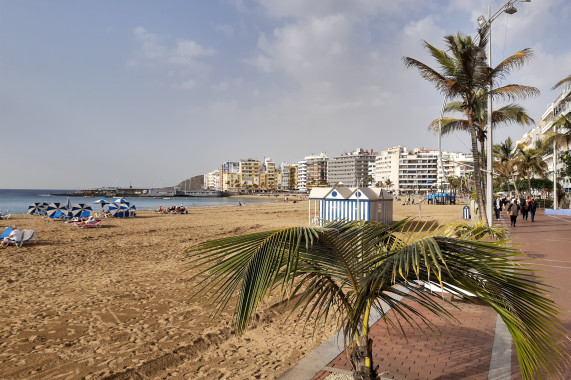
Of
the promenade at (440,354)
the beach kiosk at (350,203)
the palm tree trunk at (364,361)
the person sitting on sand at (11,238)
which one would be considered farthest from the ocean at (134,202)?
the palm tree trunk at (364,361)

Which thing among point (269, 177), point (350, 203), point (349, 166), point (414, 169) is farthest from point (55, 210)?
point (269, 177)

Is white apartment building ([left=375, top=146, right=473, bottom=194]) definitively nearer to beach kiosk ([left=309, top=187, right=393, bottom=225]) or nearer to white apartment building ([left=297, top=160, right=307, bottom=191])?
white apartment building ([left=297, top=160, right=307, bottom=191])

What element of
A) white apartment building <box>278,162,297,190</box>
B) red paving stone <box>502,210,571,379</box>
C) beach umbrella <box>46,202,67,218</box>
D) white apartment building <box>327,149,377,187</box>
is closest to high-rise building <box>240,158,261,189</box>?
white apartment building <box>278,162,297,190</box>

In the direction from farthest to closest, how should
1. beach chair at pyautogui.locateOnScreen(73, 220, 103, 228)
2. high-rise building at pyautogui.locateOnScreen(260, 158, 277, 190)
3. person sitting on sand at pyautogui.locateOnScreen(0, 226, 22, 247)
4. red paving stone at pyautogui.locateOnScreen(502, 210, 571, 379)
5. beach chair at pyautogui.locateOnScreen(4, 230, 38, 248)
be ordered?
high-rise building at pyautogui.locateOnScreen(260, 158, 277, 190) < beach chair at pyautogui.locateOnScreen(73, 220, 103, 228) < beach chair at pyautogui.locateOnScreen(4, 230, 38, 248) < person sitting on sand at pyautogui.locateOnScreen(0, 226, 22, 247) < red paving stone at pyautogui.locateOnScreen(502, 210, 571, 379)

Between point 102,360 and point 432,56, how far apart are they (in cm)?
1333

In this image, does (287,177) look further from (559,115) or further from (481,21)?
(481,21)

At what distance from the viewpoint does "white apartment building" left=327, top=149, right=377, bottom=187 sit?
6132 inches

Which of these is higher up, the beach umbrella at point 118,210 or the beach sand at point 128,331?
the beach umbrella at point 118,210

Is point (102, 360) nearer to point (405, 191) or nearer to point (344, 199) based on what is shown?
point (344, 199)

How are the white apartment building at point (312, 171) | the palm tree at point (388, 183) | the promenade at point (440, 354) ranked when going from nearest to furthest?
the promenade at point (440, 354) → the palm tree at point (388, 183) → the white apartment building at point (312, 171)

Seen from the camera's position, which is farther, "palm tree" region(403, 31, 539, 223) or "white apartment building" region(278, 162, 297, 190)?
"white apartment building" region(278, 162, 297, 190)

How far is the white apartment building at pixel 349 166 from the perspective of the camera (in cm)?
15575

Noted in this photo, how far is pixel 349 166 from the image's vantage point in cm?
15638

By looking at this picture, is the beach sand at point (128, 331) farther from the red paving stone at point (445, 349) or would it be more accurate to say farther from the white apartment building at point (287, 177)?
the white apartment building at point (287, 177)
